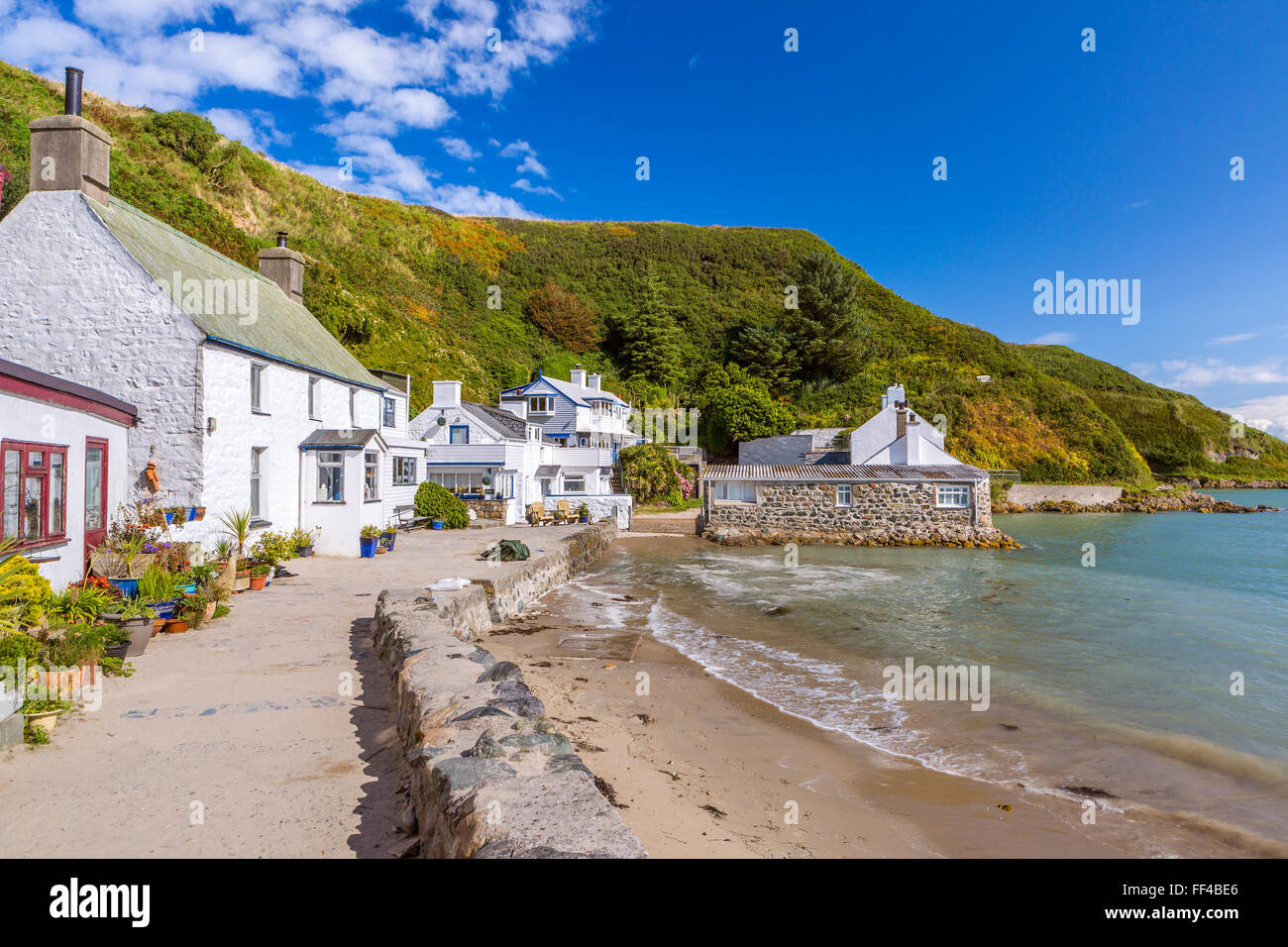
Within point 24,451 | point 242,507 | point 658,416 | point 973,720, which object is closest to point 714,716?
point 973,720

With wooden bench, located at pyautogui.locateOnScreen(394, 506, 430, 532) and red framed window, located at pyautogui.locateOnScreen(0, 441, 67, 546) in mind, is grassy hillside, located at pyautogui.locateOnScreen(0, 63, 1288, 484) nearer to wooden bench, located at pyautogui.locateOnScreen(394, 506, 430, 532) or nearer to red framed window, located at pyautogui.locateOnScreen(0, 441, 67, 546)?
wooden bench, located at pyautogui.locateOnScreen(394, 506, 430, 532)

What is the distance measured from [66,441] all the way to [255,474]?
21.8 feet

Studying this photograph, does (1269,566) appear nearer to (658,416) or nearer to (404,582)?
(404,582)

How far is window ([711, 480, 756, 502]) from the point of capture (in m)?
36.5

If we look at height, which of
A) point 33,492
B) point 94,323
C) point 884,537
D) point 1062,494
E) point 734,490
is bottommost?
point 884,537

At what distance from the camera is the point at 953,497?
3562cm

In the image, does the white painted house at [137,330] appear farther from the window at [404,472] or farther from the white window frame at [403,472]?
the window at [404,472]

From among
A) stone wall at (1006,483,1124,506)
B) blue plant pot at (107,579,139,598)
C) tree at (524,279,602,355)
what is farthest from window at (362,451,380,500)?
stone wall at (1006,483,1124,506)

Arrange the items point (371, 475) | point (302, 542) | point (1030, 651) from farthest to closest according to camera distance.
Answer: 1. point (371, 475)
2. point (302, 542)
3. point (1030, 651)

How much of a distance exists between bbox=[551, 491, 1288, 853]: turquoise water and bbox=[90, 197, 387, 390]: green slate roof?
1154cm

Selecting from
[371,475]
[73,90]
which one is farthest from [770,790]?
[73,90]

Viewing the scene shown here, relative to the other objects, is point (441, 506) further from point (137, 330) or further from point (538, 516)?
point (137, 330)
